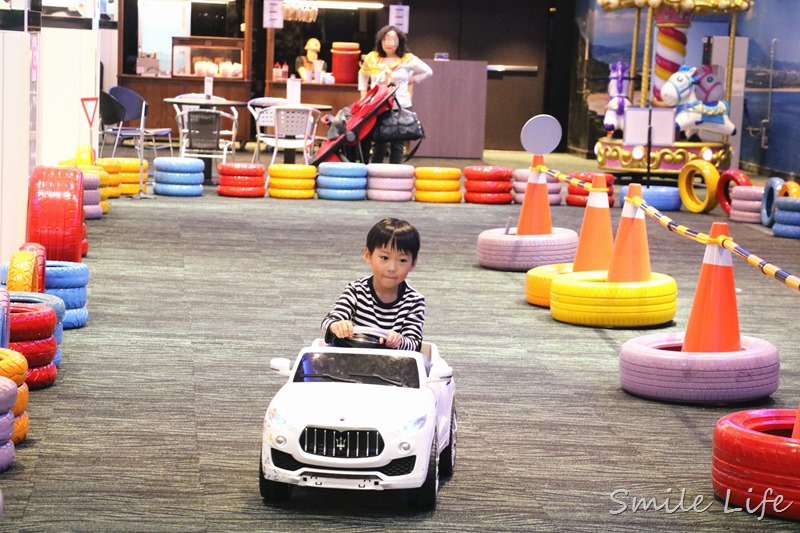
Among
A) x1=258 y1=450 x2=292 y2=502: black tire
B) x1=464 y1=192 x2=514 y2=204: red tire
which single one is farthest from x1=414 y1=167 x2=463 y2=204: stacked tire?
x1=258 y1=450 x2=292 y2=502: black tire

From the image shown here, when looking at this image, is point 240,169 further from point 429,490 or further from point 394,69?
point 429,490

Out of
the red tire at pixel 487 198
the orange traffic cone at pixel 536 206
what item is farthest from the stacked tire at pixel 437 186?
the orange traffic cone at pixel 536 206

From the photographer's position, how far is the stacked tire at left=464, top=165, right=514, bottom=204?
13414 mm

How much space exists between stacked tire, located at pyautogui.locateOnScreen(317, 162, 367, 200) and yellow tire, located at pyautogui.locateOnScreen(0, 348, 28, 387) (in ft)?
29.8

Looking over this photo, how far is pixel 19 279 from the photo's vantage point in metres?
5.42

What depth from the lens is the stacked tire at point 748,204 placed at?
12.4 meters

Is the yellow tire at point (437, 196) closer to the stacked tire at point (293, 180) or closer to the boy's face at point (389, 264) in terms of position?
the stacked tire at point (293, 180)

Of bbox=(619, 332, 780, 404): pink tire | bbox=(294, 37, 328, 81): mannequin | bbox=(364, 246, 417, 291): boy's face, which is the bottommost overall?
bbox=(619, 332, 780, 404): pink tire

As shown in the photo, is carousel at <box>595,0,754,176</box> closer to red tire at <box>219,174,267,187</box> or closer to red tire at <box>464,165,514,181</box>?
red tire at <box>464,165,514,181</box>

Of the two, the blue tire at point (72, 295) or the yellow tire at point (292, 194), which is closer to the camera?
the blue tire at point (72, 295)

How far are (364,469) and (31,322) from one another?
1927mm

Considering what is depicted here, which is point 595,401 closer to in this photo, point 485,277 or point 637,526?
point 637,526

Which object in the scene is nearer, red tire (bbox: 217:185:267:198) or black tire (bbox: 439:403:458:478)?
black tire (bbox: 439:403:458:478)

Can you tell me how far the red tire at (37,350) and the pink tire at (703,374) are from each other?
95.4 inches
